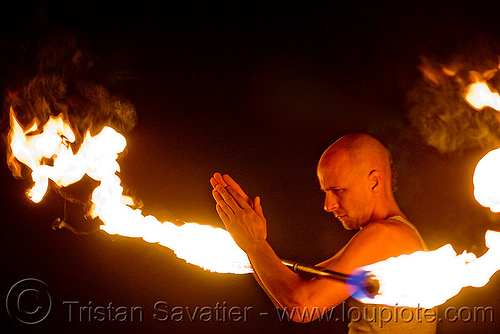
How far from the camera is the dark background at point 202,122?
3525 millimetres

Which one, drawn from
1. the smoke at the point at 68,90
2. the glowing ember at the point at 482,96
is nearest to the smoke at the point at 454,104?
the glowing ember at the point at 482,96

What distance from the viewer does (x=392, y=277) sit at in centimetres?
192

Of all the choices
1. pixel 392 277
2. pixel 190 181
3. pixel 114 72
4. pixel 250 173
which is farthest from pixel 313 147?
pixel 392 277

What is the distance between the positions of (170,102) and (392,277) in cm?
222

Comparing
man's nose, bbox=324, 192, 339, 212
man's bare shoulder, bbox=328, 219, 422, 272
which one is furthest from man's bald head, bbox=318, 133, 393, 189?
man's bare shoulder, bbox=328, 219, 422, 272

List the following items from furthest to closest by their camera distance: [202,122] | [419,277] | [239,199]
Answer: [202,122] < [239,199] < [419,277]

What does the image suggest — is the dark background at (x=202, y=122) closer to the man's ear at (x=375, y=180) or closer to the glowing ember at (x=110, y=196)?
the glowing ember at (x=110, y=196)

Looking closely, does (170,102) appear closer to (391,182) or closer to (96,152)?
(96,152)

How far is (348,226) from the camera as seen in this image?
2420 millimetres

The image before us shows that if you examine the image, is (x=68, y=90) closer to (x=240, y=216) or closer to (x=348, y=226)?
(x=240, y=216)

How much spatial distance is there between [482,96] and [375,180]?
85cm

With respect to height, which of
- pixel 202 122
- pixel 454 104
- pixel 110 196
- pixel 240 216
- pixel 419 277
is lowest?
pixel 419 277

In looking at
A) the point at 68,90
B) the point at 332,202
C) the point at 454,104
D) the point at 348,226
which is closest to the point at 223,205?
the point at 332,202

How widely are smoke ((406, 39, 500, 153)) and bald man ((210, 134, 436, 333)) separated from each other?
95 centimetres
